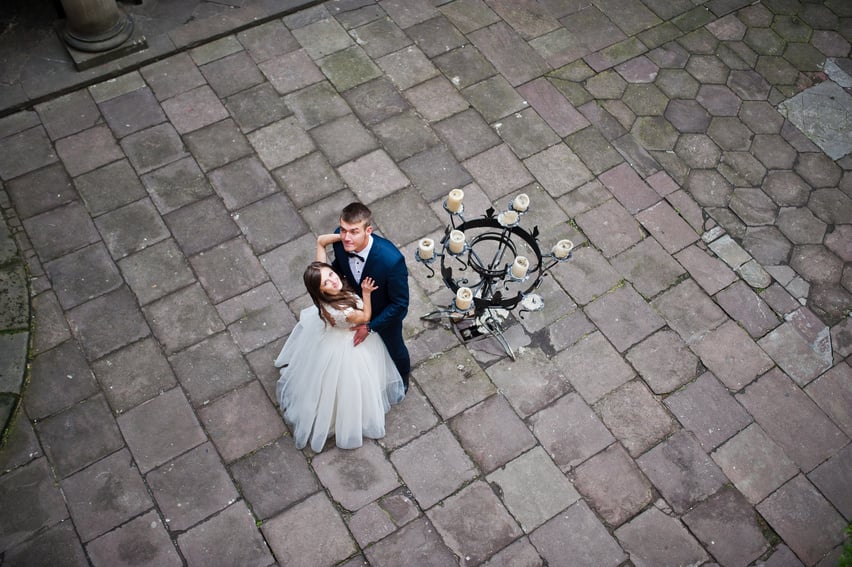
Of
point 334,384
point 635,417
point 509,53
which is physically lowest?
point 635,417

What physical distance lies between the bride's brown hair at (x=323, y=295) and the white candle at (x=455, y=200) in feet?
2.65

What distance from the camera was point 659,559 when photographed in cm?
434

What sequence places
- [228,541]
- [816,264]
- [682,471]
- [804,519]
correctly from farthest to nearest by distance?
[816,264], [682,471], [804,519], [228,541]

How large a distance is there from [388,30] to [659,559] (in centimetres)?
562

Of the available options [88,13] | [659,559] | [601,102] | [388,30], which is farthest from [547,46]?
[659,559]

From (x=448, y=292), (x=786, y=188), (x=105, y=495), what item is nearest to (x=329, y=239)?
(x=448, y=292)

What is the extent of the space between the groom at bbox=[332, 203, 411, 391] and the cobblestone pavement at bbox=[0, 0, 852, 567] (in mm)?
1139

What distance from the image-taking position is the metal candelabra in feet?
12.8

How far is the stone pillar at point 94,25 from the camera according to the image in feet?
20.0

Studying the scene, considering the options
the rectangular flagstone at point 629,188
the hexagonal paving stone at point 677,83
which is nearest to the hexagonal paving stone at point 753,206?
the rectangular flagstone at point 629,188

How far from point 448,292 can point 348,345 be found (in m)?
1.48

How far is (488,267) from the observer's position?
4.37 m

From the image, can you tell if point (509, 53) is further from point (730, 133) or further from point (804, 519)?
point (804, 519)

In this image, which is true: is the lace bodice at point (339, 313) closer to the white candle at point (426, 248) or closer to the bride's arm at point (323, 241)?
the bride's arm at point (323, 241)
